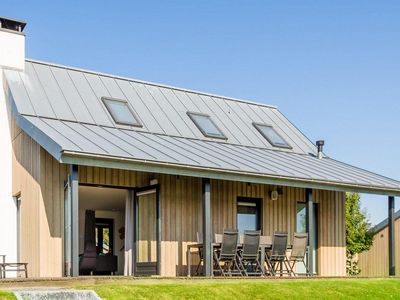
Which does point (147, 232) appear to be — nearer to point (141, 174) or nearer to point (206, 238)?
point (141, 174)

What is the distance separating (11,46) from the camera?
57.2ft

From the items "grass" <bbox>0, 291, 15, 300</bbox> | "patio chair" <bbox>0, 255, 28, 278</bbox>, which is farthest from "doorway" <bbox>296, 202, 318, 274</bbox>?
"grass" <bbox>0, 291, 15, 300</bbox>

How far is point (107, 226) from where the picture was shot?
21406mm

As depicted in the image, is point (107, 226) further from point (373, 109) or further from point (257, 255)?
point (373, 109)

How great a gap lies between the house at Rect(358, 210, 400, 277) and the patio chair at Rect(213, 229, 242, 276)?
17.6m

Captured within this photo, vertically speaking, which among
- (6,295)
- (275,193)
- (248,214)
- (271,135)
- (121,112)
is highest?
(121,112)

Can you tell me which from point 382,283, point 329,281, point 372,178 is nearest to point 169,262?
point 329,281

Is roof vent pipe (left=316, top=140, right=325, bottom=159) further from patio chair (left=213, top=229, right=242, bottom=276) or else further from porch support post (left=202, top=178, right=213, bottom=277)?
porch support post (left=202, top=178, right=213, bottom=277)

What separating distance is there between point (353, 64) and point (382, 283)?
26.7 ft

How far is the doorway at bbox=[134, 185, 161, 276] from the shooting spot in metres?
16.1

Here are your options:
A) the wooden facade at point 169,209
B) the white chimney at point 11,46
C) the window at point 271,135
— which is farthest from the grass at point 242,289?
the white chimney at point 11,46

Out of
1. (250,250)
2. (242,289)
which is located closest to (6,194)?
(250,250)

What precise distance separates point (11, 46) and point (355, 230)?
18.1m

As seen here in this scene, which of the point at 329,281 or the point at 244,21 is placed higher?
the point at 244,21
